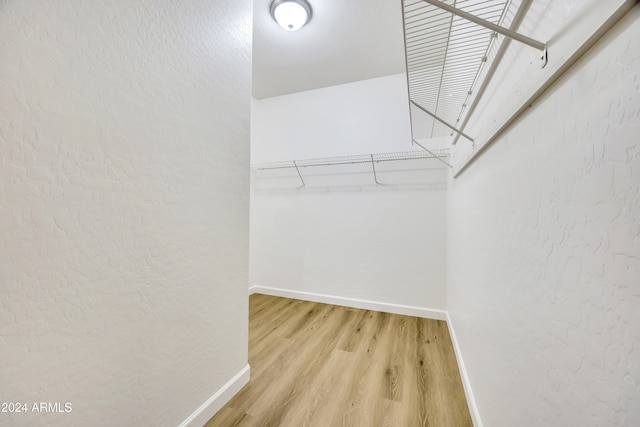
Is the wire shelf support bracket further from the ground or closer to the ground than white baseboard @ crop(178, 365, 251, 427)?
further from the ground

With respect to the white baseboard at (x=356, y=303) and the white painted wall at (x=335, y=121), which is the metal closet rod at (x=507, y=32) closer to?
the white painted wall at (x=335, y=121)

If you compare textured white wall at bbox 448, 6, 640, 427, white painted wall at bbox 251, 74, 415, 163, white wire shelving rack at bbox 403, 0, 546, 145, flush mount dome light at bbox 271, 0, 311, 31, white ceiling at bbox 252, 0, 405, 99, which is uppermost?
white ceiling at bbox 252, 0, 405, 99

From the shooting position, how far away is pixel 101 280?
2.47ft

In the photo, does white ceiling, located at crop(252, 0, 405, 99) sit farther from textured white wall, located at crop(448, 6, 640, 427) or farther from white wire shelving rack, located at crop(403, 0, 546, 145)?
textured white wall, located at crop(448, 6, 640, 427)

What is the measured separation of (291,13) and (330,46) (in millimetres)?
475

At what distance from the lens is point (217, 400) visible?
118 centimetres

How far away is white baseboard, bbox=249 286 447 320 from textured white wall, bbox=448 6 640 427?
1380 mm

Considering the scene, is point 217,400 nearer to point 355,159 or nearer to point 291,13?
point 355,159

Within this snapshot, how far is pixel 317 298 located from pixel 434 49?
2.38m

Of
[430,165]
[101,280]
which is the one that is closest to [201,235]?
[101,280]

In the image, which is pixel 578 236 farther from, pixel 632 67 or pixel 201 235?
pixel 201 235

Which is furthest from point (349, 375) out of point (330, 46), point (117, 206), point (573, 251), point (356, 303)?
point (330, 46)

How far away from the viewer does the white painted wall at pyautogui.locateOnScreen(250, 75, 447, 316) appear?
88.4 inches

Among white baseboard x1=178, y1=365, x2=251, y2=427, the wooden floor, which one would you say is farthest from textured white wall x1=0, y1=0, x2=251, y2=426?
the wooden floor
